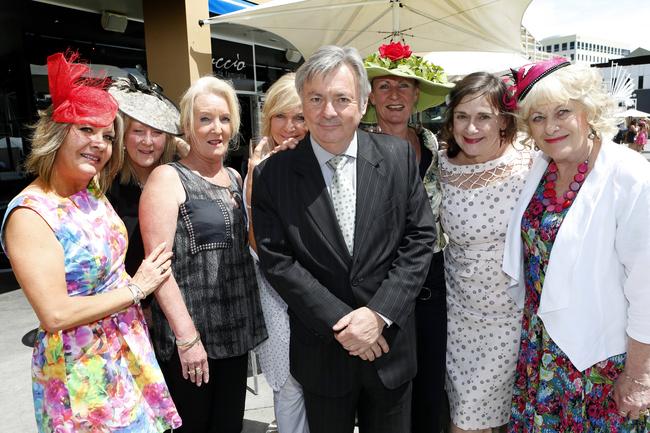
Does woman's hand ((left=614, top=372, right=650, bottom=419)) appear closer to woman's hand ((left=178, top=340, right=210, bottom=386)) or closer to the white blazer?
the white blazer

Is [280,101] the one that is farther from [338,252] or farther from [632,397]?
[632,397]

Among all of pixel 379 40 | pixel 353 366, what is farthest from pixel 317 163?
pixel 379 40

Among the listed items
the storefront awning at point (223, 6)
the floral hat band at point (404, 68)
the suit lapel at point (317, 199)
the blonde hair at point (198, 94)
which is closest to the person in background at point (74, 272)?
the blonde hair at point (198, 94)

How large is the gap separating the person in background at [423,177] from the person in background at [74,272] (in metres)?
1.36

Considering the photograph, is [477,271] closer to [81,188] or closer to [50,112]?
[81,188]

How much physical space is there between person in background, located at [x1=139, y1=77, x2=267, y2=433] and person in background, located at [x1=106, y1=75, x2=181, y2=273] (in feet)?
0.86

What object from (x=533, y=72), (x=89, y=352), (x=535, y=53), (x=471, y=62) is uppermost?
(x=535, y=53)

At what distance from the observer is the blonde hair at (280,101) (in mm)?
2426

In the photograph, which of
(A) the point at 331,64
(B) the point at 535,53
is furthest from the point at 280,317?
(B) the point at 535,53

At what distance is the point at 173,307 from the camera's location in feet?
6.68

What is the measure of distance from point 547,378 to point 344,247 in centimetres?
107

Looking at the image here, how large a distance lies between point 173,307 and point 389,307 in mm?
943

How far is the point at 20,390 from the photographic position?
3.50 meters

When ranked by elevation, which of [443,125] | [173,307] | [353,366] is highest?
[443,125]
